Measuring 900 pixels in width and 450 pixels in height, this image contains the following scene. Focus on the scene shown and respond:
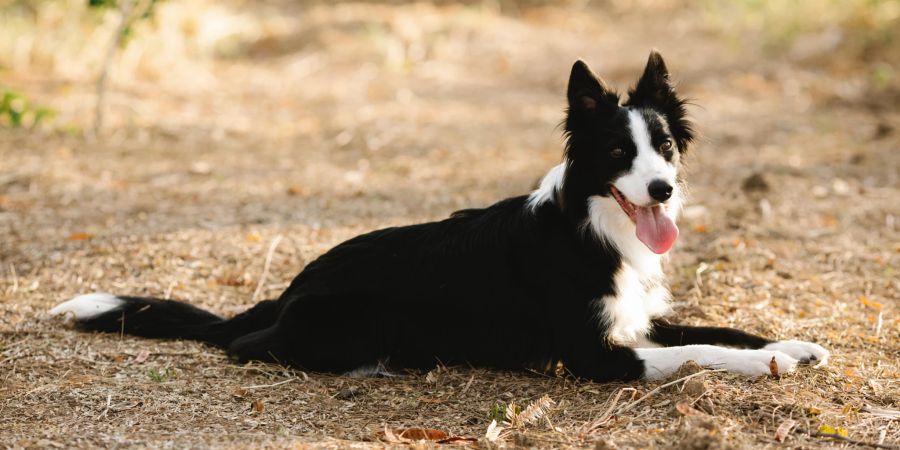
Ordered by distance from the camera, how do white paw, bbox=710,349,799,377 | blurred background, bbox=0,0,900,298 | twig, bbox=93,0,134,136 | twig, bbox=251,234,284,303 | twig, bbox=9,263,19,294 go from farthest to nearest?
twig, bbox=93,0,134,136 → blurred background, bbox=0,0,900,298 → twig, bbox=251,234,284,303 → twig, bbox=9,263,19,294 → white paw, bbox=710,349,799,377

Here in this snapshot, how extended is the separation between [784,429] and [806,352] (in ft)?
2.43

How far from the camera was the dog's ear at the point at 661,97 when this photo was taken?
4.04m

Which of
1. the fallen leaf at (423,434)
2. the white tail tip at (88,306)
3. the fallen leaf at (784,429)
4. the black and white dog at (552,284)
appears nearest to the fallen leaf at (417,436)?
the fallen leaf at (423,434)

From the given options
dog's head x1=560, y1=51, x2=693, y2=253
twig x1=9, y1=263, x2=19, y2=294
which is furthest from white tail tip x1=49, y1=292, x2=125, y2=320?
dog's head x1=560, y1=51, x2=693, y2=253

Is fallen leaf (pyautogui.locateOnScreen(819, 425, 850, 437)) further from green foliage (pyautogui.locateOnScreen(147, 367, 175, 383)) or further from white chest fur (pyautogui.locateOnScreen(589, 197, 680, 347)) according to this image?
green foliage (pyautogui.locateOnScreen(147, 367, 175, 383))

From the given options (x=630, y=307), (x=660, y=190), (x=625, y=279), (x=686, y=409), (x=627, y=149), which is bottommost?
(x=686, y=409)

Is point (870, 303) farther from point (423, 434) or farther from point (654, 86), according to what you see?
point (423, 434)

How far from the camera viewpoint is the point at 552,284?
4027mm

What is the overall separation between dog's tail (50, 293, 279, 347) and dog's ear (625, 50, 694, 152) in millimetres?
1998

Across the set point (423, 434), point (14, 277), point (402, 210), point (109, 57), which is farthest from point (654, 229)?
point (109, 57)

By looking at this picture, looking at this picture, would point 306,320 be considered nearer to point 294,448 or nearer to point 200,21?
point 294,448

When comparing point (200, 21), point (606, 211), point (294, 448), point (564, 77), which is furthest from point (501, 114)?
point (294, 448)

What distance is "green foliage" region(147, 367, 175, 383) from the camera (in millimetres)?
4012

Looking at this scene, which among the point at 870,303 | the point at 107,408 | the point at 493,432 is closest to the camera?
the point at 493,432
